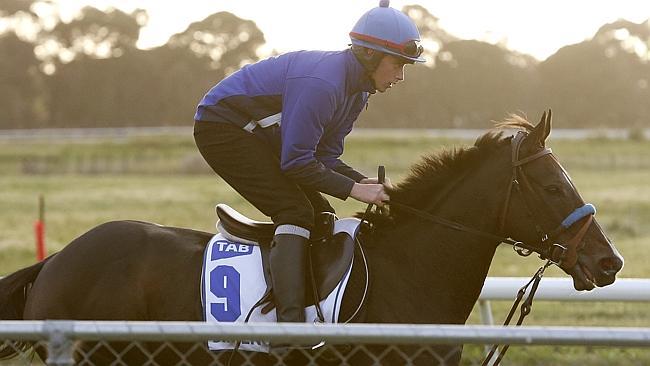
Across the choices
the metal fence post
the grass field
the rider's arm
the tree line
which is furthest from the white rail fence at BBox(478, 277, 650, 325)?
the tree line

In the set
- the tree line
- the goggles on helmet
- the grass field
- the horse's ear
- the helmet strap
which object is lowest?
the tree line

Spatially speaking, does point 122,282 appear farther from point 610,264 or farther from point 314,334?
point 610,264

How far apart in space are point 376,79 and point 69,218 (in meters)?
15.7

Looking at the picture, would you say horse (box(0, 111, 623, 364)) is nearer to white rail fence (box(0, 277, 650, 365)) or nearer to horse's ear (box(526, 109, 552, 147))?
horse's ear (box(526, 109, 552, 147))

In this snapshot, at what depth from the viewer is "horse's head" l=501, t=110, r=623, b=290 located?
4676mm

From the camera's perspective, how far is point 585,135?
43875 mm

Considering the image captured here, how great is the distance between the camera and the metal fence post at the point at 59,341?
11.1 ft

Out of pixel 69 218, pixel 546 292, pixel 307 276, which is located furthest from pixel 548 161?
pixel 69 218

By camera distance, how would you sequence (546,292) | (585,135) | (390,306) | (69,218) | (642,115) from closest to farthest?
(390,306) → (546,292) → (69,218) → (585,135) → (642,115)

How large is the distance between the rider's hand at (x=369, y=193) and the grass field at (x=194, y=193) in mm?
574

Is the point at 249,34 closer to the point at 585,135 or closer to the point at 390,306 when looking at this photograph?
the point at 585,135

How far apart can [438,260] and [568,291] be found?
2.61 meters

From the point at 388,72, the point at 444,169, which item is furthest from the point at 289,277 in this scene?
the point at 388,72

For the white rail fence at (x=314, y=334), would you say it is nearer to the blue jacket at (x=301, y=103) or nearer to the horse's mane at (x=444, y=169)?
the blue jacket at (x=301, y=103)
